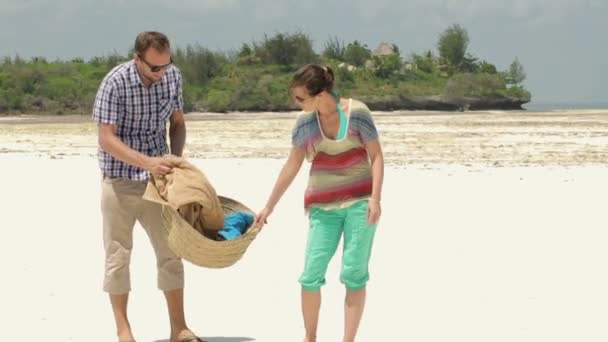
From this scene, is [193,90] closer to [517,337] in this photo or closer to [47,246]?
[47,246]

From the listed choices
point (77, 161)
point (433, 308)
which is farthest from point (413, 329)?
point (77, 161)

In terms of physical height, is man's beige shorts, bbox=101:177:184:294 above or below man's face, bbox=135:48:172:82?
below

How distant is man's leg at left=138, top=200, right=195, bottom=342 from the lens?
5441 mm

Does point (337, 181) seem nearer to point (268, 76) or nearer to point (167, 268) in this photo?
point (167, 268)

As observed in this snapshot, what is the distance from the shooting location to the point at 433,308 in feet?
21.0

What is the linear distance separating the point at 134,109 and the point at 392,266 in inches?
121

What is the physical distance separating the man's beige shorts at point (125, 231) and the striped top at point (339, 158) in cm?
84

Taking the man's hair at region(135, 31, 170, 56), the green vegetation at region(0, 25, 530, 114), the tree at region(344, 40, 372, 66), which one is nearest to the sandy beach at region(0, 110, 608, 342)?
the man's hair at region(135, 31, 170, 56)

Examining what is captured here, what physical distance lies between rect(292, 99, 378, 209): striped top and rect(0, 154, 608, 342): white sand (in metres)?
0.99

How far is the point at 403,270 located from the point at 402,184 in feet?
21.2

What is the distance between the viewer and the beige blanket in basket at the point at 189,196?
512 centimetres

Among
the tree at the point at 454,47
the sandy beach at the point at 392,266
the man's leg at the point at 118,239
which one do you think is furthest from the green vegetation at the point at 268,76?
the man's leg at the point at 118,239

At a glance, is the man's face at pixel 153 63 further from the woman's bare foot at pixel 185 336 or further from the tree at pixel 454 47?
the tree at pixel 454 47

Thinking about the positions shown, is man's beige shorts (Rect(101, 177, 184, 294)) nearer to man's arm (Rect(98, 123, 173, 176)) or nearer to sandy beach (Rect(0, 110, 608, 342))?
man's arm (Rect(98, 123, 173, 176))
